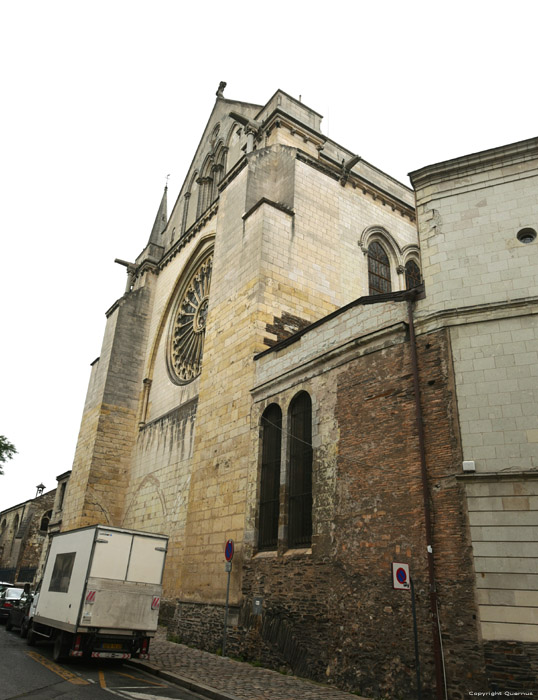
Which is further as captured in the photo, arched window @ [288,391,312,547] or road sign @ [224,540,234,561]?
road sign @ [224,540,234,561]

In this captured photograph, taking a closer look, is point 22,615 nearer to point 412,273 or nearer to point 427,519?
point 427,519

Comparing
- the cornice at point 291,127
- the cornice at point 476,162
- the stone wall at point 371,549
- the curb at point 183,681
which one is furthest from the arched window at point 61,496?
the cornice at point 476,162

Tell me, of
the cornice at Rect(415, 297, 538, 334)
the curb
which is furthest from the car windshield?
the cornice at Rect(415, 297, 538, 334)

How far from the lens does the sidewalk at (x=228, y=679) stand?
754 centimetres

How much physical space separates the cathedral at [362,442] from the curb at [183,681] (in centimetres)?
205

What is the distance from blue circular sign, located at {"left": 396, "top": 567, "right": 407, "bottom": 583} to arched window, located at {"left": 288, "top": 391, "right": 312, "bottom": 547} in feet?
9.31

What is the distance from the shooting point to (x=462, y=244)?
970cm

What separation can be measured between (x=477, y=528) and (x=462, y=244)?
492 cm

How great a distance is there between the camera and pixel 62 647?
378 inches

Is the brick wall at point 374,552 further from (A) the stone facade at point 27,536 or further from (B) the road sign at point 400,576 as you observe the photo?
(A) the stone facade at point 27,536

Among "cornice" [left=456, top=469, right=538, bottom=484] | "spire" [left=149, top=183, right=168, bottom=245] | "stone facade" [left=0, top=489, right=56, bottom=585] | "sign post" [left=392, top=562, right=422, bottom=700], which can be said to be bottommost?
"sign post" [left=392, top=562, right=422, bottom=700]

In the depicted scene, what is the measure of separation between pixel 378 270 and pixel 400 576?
13545 mm

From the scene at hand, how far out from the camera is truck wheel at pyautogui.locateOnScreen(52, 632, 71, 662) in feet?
31.5

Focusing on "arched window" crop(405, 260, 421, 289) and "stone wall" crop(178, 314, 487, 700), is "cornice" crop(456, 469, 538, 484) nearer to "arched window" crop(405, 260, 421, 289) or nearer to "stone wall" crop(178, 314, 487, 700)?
"stone wall" crop(178, 314, 487, 700)
